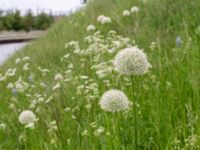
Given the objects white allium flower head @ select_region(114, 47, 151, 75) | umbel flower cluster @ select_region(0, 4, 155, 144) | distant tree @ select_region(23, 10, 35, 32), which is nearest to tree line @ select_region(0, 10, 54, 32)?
distant tree @ select_region(23, 10, 35, 32)

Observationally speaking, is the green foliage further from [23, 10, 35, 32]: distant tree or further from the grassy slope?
the grassy slope

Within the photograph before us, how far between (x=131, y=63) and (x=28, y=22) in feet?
137

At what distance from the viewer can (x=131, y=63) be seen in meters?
1.78

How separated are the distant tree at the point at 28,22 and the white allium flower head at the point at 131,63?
41.0 metres

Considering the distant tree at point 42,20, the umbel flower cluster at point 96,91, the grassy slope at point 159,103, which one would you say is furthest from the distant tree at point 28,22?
the umbel flower cluster at point 96,91

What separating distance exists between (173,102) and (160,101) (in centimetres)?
7

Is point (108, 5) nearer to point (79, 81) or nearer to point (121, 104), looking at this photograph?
point (79, 81)

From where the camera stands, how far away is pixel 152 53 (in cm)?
332

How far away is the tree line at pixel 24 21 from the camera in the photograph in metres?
39.5

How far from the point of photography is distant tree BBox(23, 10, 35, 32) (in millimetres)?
42469

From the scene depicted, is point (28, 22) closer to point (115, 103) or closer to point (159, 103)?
point (159, 103)

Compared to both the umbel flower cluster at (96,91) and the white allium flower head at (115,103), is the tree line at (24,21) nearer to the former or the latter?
the umbel flower cluster at (96,91)

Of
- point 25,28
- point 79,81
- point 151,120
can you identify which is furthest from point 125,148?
point 25,28

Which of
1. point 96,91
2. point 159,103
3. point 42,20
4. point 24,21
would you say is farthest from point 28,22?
point 159,103
